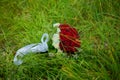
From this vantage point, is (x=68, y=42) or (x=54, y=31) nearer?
(x=68, y=42)

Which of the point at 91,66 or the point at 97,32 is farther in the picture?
the point at 97,32

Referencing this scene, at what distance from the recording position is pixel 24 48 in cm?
200

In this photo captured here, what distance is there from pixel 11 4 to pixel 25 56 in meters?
0.67

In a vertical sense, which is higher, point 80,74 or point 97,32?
point 97,32

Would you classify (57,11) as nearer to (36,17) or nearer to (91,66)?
(36,17)

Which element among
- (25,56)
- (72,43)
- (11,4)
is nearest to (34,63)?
(25,56)

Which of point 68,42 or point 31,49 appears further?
point 31,49

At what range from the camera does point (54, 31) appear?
6.75 feet

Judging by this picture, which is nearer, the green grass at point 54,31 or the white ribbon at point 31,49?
the green grass at point 54,31

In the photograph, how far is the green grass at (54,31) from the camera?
1.79 m

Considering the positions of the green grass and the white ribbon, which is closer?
the green grass

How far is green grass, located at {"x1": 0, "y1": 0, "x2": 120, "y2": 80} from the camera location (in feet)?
5.87

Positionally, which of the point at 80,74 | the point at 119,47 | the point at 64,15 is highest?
the point at 64,15

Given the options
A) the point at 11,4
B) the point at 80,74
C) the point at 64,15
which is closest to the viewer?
the point at 80,74
